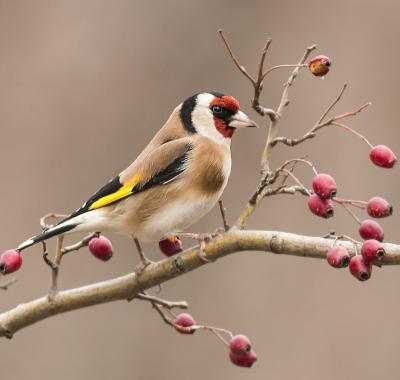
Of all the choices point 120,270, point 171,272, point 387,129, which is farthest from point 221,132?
point 387,129

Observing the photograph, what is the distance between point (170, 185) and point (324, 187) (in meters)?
0.84

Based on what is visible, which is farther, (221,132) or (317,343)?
(317,343)

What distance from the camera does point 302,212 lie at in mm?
5691

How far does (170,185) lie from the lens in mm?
3209

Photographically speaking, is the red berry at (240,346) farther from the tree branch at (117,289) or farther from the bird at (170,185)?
the bird at (170,185)

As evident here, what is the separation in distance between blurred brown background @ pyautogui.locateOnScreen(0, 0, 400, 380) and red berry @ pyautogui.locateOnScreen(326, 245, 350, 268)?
122 inches

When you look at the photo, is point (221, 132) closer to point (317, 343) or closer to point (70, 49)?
point (317, 343)

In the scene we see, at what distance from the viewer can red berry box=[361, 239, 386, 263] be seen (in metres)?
2.30

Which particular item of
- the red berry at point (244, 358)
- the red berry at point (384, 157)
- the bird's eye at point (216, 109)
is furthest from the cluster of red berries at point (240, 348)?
the bird's eye at point (216, 109)

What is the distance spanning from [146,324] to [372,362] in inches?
54.8

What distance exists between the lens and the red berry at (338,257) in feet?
7.51

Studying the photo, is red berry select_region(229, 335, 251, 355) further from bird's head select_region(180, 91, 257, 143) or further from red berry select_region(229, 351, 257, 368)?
bird's head select_region(180, 91, 257, 143)

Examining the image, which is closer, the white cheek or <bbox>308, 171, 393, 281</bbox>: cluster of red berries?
<bbox>308, 171, 393, 281</bbox>: cluster of red berries

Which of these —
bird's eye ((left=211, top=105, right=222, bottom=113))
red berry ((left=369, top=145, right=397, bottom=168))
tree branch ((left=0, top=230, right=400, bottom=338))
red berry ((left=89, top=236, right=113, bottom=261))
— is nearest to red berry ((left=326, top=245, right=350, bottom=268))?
tree branch ((left=0, top=230, right=400, bottom=338))
